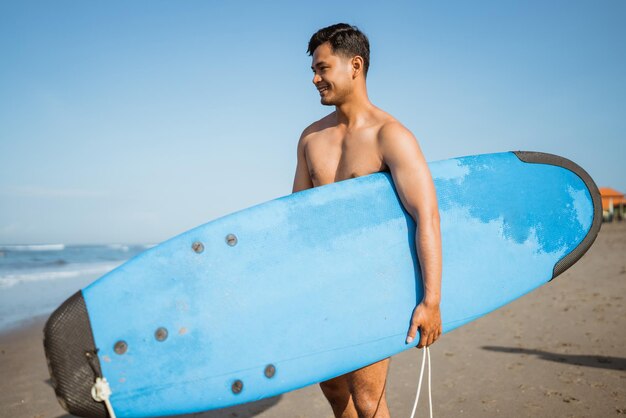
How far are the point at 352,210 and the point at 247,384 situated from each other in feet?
3.08

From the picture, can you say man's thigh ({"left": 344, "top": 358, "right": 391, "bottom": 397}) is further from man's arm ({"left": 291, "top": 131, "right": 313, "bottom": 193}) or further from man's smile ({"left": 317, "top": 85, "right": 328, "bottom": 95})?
man's smile ({"left": 317, "top": 85, "right": 328, "bottom": 95})

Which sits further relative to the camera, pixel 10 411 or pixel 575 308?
pixel 575 308

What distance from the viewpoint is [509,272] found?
2096 millimetres

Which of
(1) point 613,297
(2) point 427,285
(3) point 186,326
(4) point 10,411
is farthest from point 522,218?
(1) point 613,297

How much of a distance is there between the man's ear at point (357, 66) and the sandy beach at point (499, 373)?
8.11 ft

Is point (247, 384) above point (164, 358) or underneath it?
underneath

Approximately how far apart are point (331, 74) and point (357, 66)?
0.49ft

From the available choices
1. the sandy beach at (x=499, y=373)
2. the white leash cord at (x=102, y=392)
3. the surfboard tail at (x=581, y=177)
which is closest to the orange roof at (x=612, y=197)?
the sandy beach at (x=499, y=373)

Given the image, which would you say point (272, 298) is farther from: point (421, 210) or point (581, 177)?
point (581, 177)

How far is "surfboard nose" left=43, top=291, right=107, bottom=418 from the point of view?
1.46 m

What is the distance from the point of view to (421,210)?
1.62 meters

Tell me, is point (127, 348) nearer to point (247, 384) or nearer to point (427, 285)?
point (247, 384)

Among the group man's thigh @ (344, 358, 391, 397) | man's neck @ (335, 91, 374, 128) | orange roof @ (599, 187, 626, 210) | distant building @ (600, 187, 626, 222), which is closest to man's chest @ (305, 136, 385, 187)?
man's neck @ (335, 91, 374, 128)

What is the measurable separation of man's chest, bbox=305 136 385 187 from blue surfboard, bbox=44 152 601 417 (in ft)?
0.23
